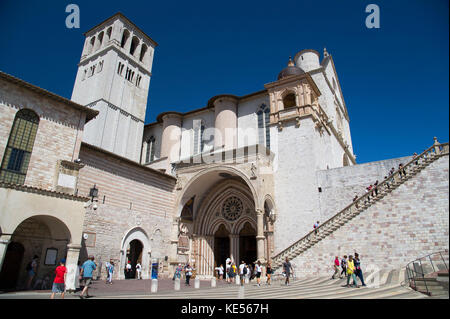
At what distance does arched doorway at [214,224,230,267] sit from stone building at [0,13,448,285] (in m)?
0.08

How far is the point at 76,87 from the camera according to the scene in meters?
32.6

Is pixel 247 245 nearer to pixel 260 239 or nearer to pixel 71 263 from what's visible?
pixel 260 239

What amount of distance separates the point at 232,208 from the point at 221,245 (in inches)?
120

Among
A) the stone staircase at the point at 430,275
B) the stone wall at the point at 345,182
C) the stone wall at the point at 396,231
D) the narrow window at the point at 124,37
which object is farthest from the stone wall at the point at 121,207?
the narrow window at the point at 124,37

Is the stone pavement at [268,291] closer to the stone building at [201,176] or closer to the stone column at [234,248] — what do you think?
the stone building at [201,176]

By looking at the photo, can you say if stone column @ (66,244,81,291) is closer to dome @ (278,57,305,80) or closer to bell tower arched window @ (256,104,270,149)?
bell tower arched window @ (256,104,270,149)

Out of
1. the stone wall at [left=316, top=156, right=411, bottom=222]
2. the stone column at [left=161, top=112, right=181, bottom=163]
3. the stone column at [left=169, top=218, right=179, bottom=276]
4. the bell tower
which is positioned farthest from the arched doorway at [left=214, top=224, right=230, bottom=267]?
the bell tower

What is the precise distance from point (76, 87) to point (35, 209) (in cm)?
2594

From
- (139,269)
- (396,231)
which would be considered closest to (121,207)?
(139,269)

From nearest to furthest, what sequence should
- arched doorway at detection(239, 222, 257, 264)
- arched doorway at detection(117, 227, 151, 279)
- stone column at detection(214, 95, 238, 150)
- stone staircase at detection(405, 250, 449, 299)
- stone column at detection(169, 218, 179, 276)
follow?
stone staircase at detection(405, 250, 449, 299) → arched doorway at detection(117, 227, 151, 279) → stone column at detection(169, 218, 179, 276) → arched doorway at detection(239, 222, 257, 264) → stone column at detection(214, 95, 238, 150)

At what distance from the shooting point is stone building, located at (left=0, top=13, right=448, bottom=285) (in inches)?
492
